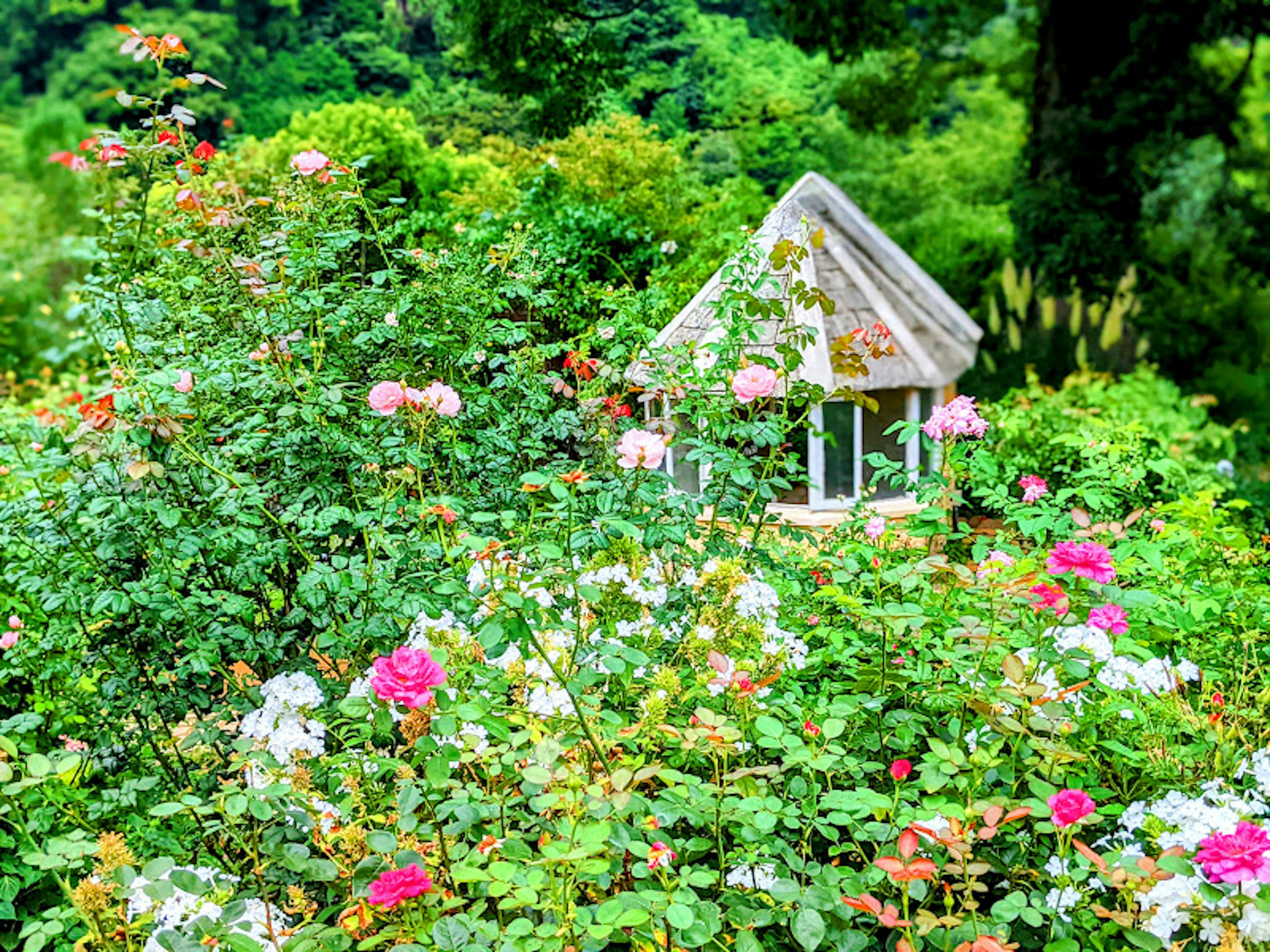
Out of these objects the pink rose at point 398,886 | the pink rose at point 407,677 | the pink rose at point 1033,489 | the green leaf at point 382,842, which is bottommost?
the pink rose at point 398,886

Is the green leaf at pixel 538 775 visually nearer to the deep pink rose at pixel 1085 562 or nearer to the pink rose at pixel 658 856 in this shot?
the pink rose at pixel 658 856

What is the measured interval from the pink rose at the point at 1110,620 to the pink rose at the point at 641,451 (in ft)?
3.01

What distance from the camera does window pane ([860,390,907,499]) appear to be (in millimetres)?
5176

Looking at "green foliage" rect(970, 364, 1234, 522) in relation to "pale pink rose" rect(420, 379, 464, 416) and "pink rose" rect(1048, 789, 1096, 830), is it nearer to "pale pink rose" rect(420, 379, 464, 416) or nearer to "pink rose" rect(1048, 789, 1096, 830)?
"pink rose" rect(1048, 789, 1096, 830)

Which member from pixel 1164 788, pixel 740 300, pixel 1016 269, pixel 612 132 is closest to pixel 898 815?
pixel 1164 788

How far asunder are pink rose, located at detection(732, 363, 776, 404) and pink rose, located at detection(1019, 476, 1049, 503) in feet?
2.08

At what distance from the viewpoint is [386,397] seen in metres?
2.08

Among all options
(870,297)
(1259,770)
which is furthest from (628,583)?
(870,297)

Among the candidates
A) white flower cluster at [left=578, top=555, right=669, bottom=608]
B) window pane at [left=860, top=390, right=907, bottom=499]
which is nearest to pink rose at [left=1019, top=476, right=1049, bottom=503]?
white flower cluster at [left=578, top=555, right=669, bottom=608]

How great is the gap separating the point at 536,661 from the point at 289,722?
0.48 m

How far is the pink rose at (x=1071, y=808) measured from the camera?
159 centimetres

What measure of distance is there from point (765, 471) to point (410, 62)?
29.3ft

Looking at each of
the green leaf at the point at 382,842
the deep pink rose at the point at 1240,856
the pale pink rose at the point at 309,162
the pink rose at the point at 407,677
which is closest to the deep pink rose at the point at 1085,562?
the deep pink rose at the point at 1240,856

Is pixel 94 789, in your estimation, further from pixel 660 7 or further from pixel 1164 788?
pixel 660 7
